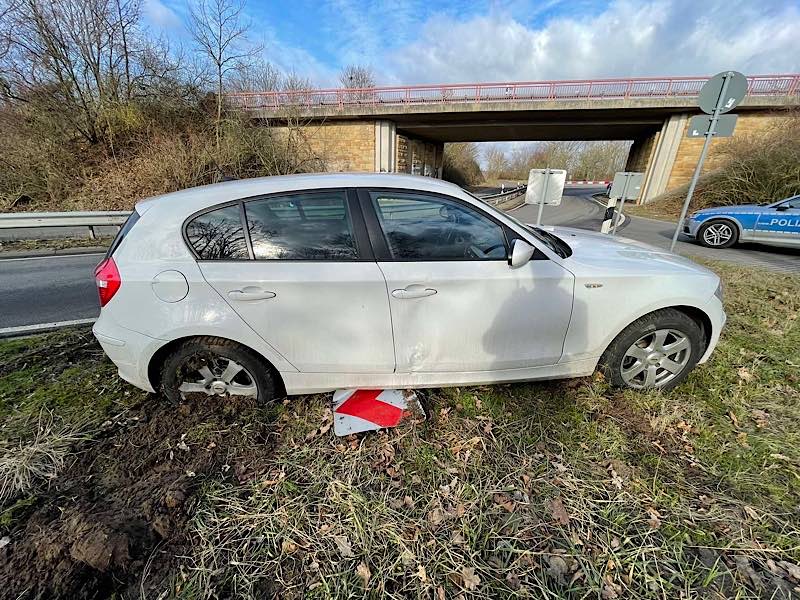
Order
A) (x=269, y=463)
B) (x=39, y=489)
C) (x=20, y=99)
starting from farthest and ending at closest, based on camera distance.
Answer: (x=20, y=99), (x=269, y=463), (x=39, y=489)

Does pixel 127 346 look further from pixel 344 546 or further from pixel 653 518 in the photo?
pixel 653 518

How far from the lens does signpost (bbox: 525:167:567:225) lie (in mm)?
6293

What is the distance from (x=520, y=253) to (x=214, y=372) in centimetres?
228

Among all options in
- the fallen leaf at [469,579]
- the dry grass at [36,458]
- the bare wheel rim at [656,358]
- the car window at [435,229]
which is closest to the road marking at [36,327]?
the dry grass at [36,458]

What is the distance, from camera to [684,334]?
2.62 metres

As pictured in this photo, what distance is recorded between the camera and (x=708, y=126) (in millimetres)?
5469

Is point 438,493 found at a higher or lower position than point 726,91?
lower

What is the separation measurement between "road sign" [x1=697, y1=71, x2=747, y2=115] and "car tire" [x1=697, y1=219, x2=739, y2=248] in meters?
4.66

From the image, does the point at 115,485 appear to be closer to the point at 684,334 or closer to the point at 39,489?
the point at 39,489

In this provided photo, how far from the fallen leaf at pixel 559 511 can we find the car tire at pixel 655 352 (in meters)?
1.21

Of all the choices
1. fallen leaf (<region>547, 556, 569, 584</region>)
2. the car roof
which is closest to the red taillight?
the car roof

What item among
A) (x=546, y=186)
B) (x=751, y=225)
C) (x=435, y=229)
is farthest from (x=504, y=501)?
(x=751, y=225)

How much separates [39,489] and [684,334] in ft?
14.2

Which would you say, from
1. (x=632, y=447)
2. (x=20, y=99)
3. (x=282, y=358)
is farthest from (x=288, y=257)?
(x=20, y=99)
